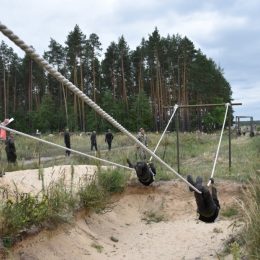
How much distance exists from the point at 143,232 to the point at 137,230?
0.66 ft

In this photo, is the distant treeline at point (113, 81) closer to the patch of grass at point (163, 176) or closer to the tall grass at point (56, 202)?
the patch of grass at point (163, 176)

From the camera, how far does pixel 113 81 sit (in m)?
55.2

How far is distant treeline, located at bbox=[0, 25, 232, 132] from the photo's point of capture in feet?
168

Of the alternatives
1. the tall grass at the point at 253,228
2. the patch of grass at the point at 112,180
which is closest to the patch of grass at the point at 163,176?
the patch of grass at the point at 112,180

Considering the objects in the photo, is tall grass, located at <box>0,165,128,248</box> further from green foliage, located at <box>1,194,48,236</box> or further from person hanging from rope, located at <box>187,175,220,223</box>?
person hanging from rope, located at <box>187,175,220,223</box>

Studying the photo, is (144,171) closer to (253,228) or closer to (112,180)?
(253,228)

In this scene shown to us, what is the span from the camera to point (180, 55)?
177 feet

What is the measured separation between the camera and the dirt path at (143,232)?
23.9ft

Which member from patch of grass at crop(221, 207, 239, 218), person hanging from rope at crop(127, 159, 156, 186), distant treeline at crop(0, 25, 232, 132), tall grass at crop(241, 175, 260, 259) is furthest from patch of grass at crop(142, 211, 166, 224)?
distant treeline at crop(0, 25, 232, 132)

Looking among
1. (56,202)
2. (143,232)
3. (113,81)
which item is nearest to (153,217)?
(143,232)

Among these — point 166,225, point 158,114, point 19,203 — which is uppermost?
point 158,114

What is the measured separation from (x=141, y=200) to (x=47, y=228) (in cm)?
442

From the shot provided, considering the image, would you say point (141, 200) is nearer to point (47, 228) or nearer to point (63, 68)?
point (47, 228)

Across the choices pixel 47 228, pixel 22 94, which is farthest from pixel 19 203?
pixel 22 94
